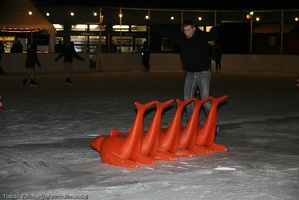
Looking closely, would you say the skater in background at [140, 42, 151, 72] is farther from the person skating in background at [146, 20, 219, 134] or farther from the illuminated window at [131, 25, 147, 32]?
the person skating in background at [146, 20, 219, 134]

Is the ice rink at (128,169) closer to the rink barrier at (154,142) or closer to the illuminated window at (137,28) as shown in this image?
the rink barrier at (154,142)

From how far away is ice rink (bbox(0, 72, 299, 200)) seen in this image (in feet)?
18.4

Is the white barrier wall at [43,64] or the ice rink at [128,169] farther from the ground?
the white barrier wall at [43,64]

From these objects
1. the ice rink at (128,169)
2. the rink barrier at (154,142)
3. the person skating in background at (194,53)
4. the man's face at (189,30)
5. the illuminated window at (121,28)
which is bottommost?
the ice rink at (128,169)

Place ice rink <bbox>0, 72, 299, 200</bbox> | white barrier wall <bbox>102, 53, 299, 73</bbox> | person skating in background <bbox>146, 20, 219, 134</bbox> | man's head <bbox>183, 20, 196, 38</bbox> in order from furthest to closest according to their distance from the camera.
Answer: white barrier wall <bbox>102, 53, 299, 73</bbox> → person skating in background <bbox>146, 20, 219, 134</bbox> → man's head <bbox>183, 20, 196, 38</bbox> → ice rink <bbox>0, 72, 299, 200</bbox>

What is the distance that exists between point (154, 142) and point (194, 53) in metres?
2.47

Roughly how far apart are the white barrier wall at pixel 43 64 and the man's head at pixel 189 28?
19483mm

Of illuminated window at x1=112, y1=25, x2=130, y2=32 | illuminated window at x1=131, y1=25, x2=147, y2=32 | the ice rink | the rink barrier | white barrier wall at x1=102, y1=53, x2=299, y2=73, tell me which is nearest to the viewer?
the ice rink

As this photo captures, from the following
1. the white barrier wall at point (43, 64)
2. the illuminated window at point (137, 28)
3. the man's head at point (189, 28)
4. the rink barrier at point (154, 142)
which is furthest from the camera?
the illuminated window at point (137, 28)

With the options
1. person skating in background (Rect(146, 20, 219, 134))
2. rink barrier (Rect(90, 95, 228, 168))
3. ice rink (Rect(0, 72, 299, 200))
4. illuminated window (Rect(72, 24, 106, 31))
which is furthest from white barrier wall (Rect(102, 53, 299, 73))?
rink barrier (Rect(90, 95, 228, 168))

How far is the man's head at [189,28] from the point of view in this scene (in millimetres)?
8891

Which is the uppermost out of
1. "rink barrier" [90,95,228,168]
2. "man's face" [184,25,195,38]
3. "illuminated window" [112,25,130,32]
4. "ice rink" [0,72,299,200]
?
"illuminated window" [112,25,130,32]

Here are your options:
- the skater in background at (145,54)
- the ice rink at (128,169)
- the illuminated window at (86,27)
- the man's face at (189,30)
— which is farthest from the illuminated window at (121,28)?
the man's face at (189,30)

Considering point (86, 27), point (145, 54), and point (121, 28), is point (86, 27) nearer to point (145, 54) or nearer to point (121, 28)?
point (121, 28)
